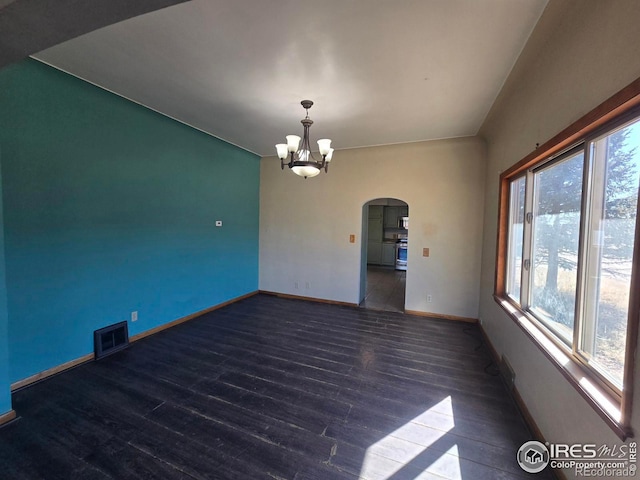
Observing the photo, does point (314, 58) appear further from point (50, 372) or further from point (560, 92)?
point (50, 372)

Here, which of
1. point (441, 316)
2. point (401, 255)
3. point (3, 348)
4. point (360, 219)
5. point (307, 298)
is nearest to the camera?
point (3, 348)

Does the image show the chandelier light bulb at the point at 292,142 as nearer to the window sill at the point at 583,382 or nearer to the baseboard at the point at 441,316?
the window sill at the point at 583,382

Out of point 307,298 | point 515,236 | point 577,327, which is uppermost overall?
point 515,236

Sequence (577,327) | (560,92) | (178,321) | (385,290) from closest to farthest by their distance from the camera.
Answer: (577,327) → (560,92) → (178,321) → (385,290)

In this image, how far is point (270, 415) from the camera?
198 cm

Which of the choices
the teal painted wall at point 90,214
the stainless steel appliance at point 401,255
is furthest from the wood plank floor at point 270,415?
the stainless steel appliance at point 401,255

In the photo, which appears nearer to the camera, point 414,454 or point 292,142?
point 414,454

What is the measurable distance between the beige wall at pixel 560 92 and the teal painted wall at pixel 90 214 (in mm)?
3887

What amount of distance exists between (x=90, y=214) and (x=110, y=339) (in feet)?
4.58

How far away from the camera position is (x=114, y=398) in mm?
2141

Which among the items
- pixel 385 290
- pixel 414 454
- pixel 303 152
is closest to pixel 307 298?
pixel 385 290

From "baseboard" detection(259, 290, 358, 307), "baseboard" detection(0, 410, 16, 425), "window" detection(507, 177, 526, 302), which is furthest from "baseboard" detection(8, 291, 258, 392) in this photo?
"window" detection(507, 177, 526, 302)

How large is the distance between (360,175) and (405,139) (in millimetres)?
912

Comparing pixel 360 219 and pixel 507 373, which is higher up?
pixel 360 219
